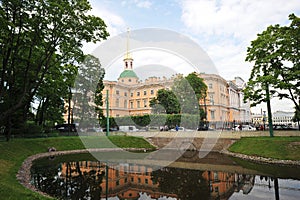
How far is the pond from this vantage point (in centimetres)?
998

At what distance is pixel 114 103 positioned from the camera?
57.5 metres

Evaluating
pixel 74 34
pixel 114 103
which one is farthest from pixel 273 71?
pixel 114 103

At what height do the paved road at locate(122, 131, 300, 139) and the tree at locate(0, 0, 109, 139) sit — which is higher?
the tree at locate(0, 0, 109, 139)

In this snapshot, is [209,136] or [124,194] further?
[209,136]

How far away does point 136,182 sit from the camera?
12.5 m

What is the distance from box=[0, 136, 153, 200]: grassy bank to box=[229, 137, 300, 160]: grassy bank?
12.4 m

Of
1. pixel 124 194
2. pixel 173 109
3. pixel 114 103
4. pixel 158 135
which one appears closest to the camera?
pixel 124 194

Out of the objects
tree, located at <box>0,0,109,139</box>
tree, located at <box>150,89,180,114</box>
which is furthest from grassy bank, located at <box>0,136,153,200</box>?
tree, located at <box>150,89,180,114</box>

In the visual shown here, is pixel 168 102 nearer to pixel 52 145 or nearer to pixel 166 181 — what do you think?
pixel 52 145

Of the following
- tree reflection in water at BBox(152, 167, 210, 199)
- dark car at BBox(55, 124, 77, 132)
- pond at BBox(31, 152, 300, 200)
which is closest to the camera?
pond at BBox(31, 152, 300, 200)

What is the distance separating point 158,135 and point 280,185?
21655mm

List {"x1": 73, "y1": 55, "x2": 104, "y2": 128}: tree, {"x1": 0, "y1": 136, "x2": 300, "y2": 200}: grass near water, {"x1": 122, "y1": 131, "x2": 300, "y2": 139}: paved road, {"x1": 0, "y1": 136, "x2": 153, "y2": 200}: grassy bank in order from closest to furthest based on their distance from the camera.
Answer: {"x1": 0, "y1": 136, "x2": 153, "y2": 200}: grassy bank
{"x1": 0, "y1": 136, "x2": 300, "y2": 200}: grass near water
{"x1": 122, "y1": 131, "x2": 300, "y2": 139}: paved road
{"x1": 73, "y1": 55, "x2": 104, "y2": 128}: tree

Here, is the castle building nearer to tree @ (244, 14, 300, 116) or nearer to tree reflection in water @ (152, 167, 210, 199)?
tree @ (244, 14, 300, 116)

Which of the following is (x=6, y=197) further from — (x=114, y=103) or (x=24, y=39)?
(x=114, y=103)
